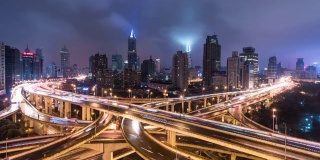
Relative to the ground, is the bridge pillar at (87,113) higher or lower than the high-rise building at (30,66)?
lower

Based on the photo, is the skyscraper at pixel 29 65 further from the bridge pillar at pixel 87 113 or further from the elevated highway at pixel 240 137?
the elevated highway at pixel 240 137

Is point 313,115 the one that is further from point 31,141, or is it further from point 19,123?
point 19,123

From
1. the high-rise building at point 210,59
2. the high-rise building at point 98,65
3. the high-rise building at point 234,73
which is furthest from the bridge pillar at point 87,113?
the high-rise building at point 210,59

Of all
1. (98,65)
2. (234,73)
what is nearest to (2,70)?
(98,65)

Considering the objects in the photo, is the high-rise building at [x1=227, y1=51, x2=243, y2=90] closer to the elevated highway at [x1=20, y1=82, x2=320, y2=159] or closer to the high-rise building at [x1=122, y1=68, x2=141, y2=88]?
the high-rise building at [x1=122, y1=68, x2=141, y2=88]

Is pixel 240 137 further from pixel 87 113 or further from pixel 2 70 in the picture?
pixel 2 70

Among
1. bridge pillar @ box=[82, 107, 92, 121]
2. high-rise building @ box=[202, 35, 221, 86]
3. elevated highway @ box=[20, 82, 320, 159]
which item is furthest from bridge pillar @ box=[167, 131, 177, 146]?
high-rise building @ box=[202, 35, 221, 86]
